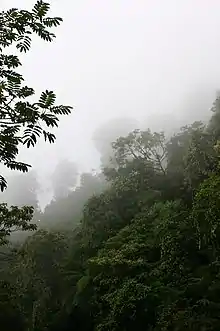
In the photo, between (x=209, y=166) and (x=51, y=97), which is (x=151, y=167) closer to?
(x=209, y=166)

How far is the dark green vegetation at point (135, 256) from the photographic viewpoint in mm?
9875

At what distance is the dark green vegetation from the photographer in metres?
9.88

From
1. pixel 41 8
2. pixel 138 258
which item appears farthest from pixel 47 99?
pixel 138 258

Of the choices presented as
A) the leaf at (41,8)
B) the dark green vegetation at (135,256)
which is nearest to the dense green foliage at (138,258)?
the dark green vegetation at (135,256)

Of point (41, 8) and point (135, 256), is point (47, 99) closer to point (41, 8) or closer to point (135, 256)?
point (41, 8)

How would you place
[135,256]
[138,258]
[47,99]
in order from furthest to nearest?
[135,256] → [138,258] → [47,99]

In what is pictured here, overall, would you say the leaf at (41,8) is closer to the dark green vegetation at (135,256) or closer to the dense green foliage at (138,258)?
the dark green vegetation at (135,256)

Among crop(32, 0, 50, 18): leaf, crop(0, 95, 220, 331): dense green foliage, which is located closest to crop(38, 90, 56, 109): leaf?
crop(32, 0, 50, 18): leaf

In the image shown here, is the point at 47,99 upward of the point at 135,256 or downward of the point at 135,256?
downward

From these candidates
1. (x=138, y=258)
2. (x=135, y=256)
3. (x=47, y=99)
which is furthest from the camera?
(x=135, y=256)

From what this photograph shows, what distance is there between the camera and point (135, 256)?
39.2 feet

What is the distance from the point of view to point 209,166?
1420cm

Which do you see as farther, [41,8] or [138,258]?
[138,258]

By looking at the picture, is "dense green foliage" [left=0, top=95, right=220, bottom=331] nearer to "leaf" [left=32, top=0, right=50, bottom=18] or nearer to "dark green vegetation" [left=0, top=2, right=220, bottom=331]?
"dark green vegetation" [left=0, top=2, right=220, bottom=331]
